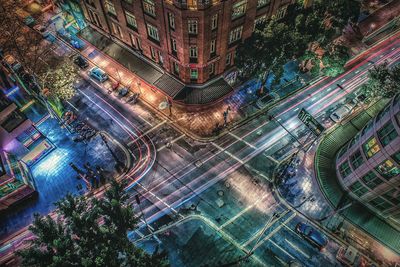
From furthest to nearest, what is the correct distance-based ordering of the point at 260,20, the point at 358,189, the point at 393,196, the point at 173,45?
1. the point at 260,20
2. the point at 173,45
3. the point at 358,189
4. the point at 393,196

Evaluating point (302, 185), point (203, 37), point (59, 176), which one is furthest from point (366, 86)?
point (59, 176)

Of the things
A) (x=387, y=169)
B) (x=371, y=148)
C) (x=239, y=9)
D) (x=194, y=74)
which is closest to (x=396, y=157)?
(x=387, y=169)

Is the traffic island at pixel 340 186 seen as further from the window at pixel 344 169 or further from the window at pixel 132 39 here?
the window at pixel 132 39

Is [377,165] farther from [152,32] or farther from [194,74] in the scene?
[152,32]

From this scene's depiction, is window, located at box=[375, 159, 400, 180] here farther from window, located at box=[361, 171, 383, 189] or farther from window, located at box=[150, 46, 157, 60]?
window, located at box=[150, 46, 157, 60]

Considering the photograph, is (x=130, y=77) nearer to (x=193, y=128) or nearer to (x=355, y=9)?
(x=193, y=128)
